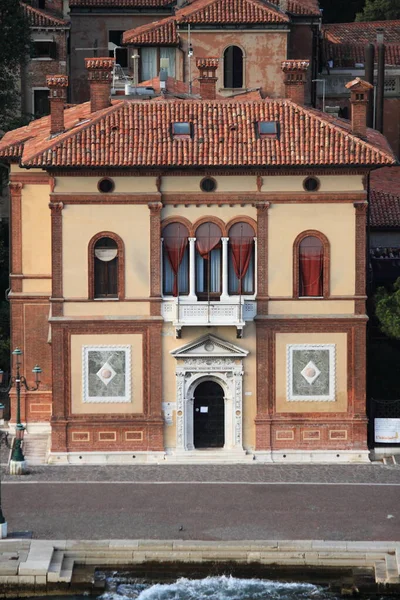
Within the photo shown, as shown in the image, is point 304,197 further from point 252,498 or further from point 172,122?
point 252,498

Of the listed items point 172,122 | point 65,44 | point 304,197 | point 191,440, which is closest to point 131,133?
point 172,122

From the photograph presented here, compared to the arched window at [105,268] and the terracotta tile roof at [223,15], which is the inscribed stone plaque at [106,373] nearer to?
the arched window at [105,268]

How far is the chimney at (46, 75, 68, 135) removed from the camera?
6600 centimetres

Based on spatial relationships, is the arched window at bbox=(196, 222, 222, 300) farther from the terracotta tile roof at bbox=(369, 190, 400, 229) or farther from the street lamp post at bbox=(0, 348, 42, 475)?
the terracotta tile roof at bbox=(369, 190, 400, 229)

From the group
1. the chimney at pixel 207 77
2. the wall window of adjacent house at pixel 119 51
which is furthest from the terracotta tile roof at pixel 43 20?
the chimney at pixel 207 77

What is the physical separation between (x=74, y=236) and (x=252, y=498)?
10.6 meters

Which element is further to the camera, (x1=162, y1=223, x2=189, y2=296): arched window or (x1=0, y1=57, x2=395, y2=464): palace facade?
(x1=162, y1=223, x2=189, y2=296): arched window

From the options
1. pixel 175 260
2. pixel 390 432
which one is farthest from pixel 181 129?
pixel 390 432

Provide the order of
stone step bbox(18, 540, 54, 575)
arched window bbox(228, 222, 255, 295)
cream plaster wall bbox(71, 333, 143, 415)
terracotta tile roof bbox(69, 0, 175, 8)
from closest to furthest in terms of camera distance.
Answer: stone step bbox(18, 540, 54, 575) → arched window bbox(228, 222, 255, 295) → cream plaster wall bbox(71, 333, 143, 415) → terracotta tile roof bbox(69, 0, 175, 8)

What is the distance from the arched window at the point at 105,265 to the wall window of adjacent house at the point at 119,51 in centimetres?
2933

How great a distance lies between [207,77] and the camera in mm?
67375

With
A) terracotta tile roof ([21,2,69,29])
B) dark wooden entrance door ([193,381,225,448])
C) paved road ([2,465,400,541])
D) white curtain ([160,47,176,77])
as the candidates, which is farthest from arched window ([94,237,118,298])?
terracotta tile roof ([21,2,69,29])

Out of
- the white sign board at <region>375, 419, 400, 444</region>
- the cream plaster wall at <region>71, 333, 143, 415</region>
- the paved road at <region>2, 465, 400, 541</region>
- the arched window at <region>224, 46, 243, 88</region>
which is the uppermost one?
the arched window at <region>224, 46, 243, 88</region>

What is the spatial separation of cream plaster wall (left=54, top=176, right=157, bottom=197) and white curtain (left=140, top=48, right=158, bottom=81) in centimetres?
2278
